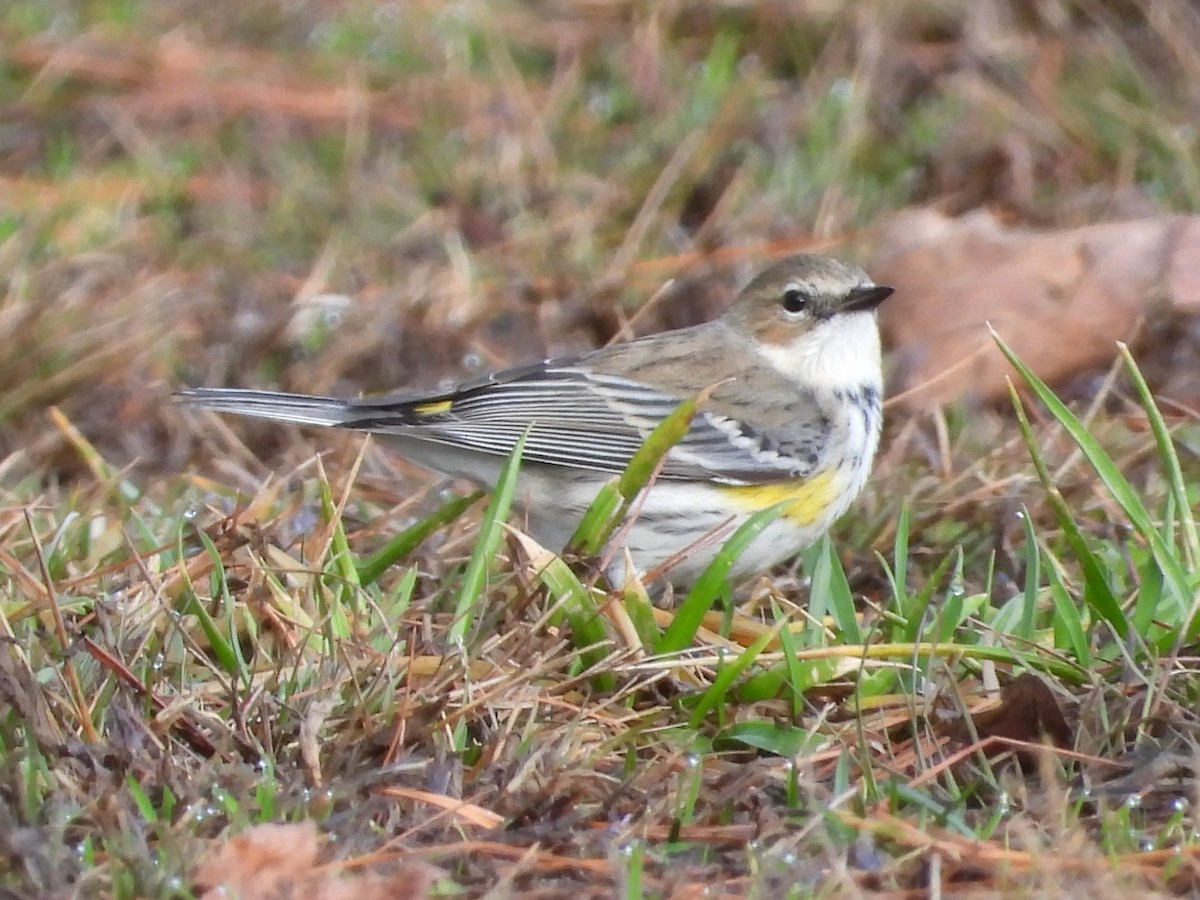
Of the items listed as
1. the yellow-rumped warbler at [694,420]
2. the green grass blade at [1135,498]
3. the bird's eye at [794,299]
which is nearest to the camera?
the green grass blade at [1135,498]

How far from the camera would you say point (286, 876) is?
2.76m

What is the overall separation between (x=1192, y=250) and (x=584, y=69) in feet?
10.6

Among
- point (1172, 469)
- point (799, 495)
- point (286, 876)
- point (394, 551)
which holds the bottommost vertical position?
point (799, 495)

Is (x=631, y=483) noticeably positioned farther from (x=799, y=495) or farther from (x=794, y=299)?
(x=794, y=299)

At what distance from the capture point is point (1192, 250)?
5805 millimetres

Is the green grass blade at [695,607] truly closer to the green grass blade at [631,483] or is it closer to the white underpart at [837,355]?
the green grass blade at [631,483]

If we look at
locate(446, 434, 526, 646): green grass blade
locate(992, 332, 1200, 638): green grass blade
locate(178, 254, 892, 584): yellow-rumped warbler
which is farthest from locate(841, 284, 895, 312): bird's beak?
locate(446, 434, 526, 646): green grass blade

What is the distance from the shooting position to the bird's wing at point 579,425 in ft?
15.6

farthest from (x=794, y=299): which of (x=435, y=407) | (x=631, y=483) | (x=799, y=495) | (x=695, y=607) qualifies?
(x=695, y=607)

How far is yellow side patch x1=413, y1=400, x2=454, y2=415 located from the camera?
4.86 meters

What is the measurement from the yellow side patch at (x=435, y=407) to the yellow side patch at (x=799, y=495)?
30.5 inches

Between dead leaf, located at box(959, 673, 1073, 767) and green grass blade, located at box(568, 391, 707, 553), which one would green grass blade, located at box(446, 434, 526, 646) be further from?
dead leaf, located at box(959, 673, 1073, 767)

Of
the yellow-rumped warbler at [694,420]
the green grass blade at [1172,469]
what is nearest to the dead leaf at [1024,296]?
the yellow-rumped warbler at [694,420]

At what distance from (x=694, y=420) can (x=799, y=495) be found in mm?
496
